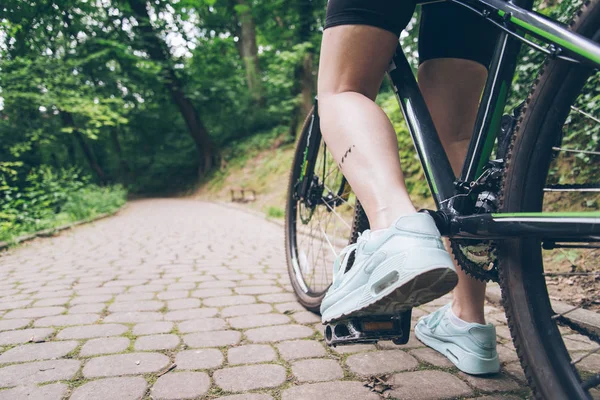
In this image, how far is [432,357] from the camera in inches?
60.1

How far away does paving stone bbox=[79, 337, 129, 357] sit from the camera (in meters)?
1.57

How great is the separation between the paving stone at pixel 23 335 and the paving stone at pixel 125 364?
44cm

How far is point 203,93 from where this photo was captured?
67.3 feet

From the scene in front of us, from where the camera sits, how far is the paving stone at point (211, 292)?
8.04 feet

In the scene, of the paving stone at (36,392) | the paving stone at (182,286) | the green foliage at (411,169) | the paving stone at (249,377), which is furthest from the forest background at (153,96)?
the paving stone at (36,392)

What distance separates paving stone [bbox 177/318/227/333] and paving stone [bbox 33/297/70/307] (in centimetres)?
87

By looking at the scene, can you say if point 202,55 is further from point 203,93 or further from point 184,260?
point 184,260

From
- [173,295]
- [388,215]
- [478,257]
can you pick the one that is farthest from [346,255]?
[173,295]

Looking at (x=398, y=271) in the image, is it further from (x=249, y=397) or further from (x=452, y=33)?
(x=452, y=33)

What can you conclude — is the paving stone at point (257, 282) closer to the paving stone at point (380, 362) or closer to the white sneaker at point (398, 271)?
the paving stone at point (380, 362)

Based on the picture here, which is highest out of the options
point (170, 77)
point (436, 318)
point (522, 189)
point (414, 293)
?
point (170, 77)

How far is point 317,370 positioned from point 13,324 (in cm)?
153

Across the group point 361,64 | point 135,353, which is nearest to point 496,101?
point 361,64

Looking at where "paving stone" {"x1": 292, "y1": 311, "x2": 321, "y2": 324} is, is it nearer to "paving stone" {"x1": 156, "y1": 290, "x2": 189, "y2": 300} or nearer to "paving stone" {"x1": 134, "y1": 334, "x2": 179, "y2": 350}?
"paving stone" {"x1": 134, "y1": 334, "x2": 179, "y2": 350}
